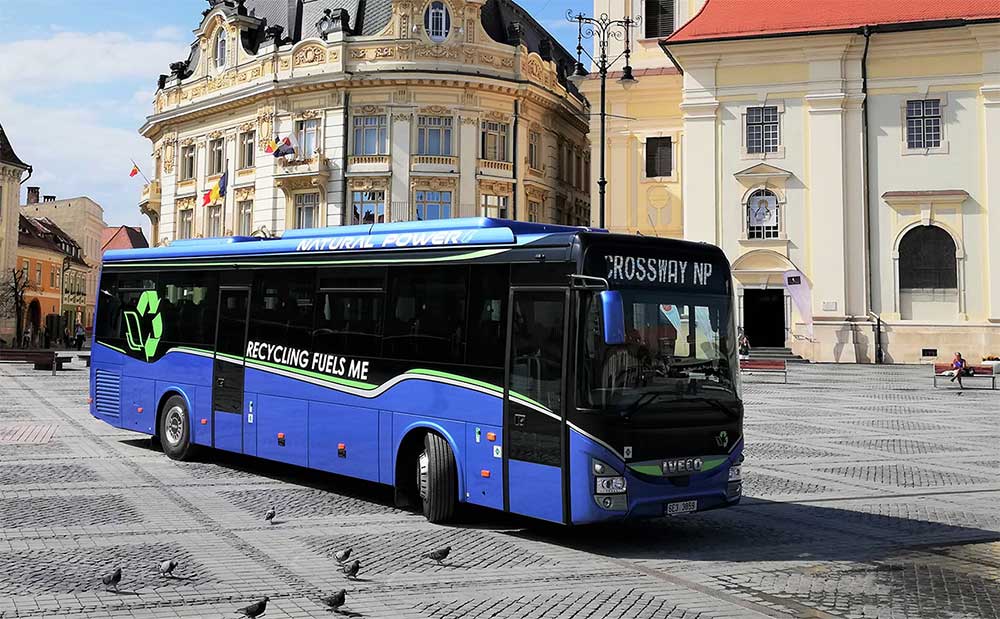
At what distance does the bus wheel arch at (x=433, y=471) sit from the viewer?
10.0 meters

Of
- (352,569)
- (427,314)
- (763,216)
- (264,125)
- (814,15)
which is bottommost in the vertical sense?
(352,569)

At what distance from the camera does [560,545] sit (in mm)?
9297

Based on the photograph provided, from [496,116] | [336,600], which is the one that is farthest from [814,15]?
[336,600]

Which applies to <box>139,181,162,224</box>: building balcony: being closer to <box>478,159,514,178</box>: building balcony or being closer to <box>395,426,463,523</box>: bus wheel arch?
<box>478,159,514,178</box>: building balcony

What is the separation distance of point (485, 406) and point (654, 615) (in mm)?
3190

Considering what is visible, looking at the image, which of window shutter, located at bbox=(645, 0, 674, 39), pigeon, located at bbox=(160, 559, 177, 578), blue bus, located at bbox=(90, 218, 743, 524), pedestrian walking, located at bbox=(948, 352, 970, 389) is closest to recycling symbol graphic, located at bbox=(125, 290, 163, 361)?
blue bus, located at bbox=(90, 218, 743, 524)

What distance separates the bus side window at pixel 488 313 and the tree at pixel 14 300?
58.6 m

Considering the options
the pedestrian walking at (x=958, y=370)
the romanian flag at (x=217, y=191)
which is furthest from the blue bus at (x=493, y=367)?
the romanian flag at (x=217, y=191)

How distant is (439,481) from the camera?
10047mm

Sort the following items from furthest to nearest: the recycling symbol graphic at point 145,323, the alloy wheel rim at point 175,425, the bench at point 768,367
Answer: the bench at point 768,367 < the recycling symbol graphic at point 145,323 < the alloy wheel rim at point 175,425

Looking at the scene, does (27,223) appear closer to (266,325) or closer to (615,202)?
(615,202)

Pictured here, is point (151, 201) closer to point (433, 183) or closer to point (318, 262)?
point (433, 183)

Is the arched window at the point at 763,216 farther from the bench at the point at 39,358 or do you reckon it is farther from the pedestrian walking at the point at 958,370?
the bench at the point at 39,358

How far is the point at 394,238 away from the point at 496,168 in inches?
1594
